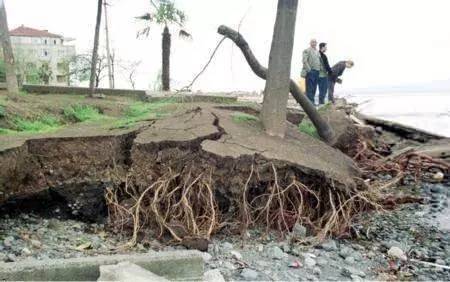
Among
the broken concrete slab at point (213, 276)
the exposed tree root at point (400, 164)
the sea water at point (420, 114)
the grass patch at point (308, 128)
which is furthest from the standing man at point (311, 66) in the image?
the broken concrete slab at point (213, 276)

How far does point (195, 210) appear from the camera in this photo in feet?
18.6

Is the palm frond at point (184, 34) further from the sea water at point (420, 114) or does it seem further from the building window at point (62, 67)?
the building window at point (62, 67)

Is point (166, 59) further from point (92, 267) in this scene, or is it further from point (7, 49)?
point (92, 267)

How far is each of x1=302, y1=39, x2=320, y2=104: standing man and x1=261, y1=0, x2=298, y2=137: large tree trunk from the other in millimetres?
6065

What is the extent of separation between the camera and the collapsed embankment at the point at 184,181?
556 centimetres

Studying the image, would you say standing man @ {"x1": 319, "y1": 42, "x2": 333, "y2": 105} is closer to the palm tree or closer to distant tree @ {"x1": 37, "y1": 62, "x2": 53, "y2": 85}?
the palm tree

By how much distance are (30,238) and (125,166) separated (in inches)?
53.7

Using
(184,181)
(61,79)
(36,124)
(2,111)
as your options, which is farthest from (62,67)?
(184,181)

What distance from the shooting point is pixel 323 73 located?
43.2ft

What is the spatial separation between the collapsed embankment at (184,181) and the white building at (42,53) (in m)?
16.0

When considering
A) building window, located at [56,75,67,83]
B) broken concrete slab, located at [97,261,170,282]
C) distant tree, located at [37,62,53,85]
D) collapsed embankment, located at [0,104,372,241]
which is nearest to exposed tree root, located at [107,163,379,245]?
collapsed embankment, located at [0,104,372,241]

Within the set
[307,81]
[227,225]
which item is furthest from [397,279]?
Answer: [307,81]

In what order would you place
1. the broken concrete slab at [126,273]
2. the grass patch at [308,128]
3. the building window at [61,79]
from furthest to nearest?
the building window at [61,79] < the grass patch at [308,128] < the broken concrete slab at [126,273]

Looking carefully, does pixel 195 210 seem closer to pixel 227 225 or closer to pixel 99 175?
pixel 227 225
